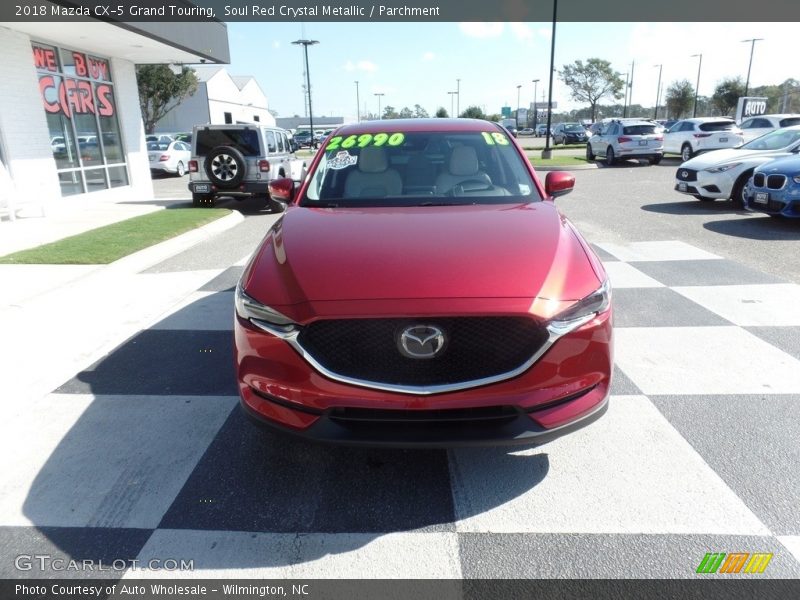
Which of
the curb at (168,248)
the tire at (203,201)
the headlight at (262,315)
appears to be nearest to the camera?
the headlight at (262,315)

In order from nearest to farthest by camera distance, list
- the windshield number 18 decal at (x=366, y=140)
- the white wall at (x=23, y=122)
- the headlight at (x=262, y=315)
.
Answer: the headlight at (x=262, y=315) < the windshield number 18 decal at (x=366, y=140) < the white wall at (x=23, y=122)

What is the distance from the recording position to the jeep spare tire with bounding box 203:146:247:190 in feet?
38.9

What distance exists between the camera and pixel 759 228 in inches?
347

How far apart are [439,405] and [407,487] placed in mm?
648

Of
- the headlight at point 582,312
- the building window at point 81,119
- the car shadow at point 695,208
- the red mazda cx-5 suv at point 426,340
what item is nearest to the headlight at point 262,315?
the red mazda cx-5 suv at point 426,340

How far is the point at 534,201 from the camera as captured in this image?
11.8 ft

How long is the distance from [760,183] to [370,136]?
756 cm

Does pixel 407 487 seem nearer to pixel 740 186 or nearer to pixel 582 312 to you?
pixel 582 312

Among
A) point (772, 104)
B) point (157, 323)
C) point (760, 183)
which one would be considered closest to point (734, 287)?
point (760, 183)

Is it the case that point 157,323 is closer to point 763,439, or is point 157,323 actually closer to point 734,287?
point 763,439

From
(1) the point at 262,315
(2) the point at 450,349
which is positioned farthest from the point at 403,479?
(1) the point at 262,315

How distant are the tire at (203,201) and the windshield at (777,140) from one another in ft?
37.3

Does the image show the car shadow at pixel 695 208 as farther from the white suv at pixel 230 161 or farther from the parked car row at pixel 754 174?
the white suv at pixel 230 161

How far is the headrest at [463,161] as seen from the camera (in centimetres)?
388
